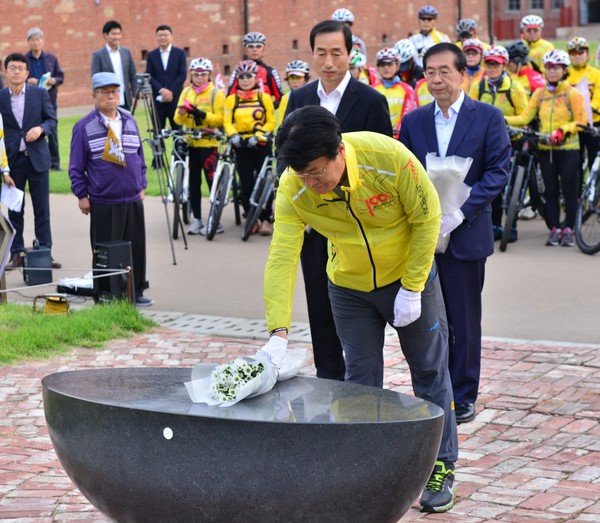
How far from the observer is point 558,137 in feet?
42.6

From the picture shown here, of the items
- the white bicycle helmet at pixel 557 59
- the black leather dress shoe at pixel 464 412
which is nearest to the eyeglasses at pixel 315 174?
the black leather dress shoe at pixel 464 412

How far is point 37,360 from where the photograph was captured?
9.03m

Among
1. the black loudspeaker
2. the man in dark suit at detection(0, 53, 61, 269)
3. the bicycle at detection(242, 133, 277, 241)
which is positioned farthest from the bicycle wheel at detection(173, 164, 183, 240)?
the black loudspeaker

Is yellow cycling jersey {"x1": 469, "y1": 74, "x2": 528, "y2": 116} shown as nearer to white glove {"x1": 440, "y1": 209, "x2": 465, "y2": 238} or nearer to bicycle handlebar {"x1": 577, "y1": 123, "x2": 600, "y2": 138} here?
bicycle handlebar {"x1": 577, "y1": 123, "x2": 600, "y2": 138}

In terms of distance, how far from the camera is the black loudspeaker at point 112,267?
10555 mm

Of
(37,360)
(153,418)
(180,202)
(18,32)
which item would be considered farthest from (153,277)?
(18,32)

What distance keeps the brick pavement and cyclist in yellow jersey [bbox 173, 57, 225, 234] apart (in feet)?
16.6

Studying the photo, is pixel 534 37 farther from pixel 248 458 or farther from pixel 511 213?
pixel 248 458

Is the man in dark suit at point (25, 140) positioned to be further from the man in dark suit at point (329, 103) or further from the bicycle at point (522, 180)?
the man in dark suit at point (329, 103)

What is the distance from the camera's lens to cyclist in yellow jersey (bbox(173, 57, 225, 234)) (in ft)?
48.3

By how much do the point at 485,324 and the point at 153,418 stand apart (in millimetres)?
5772

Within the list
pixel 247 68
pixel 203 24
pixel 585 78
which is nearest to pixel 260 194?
pixel 247 68

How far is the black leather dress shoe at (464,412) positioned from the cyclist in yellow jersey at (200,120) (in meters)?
7.71

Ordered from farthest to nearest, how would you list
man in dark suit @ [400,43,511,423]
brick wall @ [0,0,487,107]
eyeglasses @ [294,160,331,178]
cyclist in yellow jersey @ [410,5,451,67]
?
1. brick wall @ [0,0,487,107]
2. cyclist in yellow jersey @ [410,5,451,67]
3. man in dark suit @ [400,43,511,423]
4. eyeglasses @ [294,160,331,178]
